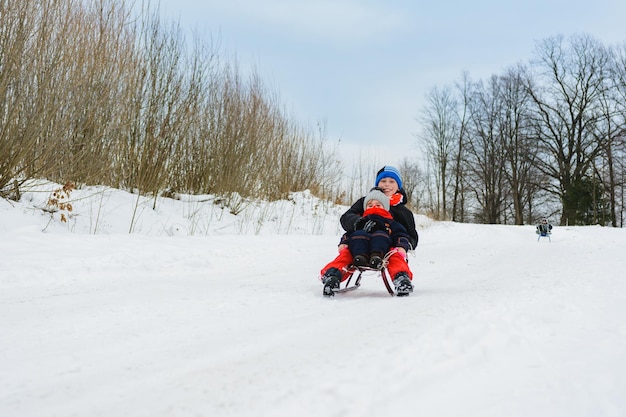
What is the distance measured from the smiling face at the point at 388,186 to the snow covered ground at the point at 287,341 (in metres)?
0.98

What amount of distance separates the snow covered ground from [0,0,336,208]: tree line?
154cm

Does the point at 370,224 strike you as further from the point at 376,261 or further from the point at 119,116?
the point at 119,116

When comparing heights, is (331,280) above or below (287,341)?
above

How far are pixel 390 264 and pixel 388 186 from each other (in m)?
1.04

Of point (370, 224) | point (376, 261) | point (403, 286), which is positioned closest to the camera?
point (403, 286)

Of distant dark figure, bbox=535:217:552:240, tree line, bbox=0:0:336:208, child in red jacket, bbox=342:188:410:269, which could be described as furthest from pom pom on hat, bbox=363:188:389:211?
distant dark figure, bbox=535:217:552:240

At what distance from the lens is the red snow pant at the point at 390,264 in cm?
391

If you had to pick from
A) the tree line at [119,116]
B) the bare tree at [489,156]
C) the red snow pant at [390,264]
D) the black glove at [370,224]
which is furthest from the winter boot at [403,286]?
the bare tree at [489,156]

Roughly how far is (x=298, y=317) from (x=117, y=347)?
1115mm

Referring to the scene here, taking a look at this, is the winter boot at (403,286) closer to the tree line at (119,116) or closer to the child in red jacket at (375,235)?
the child in red jacket at (375,235)

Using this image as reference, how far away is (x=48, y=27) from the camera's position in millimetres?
5906

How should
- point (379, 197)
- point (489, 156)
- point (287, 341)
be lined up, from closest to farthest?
point (287, 341) < point (379, 197) < point (489, 156)

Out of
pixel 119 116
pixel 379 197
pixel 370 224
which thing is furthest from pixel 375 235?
pixel 119 116

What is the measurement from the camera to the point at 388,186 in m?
4.78
